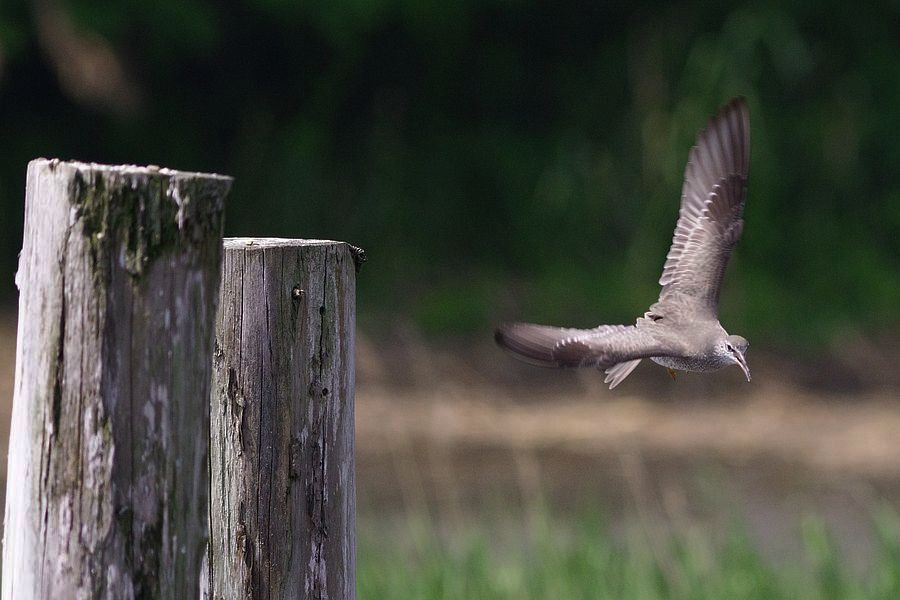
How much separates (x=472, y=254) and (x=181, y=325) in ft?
31.5

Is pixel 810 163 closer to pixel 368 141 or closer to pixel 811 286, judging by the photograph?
pixel 811 286

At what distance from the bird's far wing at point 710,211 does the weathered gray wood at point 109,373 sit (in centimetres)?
168

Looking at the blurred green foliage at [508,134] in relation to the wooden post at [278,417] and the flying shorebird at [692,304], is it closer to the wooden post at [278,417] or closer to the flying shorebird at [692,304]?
the flying shorebird at [692,304]

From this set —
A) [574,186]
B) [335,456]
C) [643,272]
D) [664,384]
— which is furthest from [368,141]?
[335,456]

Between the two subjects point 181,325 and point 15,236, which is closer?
point 181,325

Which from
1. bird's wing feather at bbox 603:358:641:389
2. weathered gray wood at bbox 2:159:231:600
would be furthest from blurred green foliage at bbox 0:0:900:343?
weathered gray wood at bbox 2:159:231:600

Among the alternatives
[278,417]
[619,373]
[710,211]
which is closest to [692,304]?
[619,373]

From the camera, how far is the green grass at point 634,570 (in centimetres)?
414

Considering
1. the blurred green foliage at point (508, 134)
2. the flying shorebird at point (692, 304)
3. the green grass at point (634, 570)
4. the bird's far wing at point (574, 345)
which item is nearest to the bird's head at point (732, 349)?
the flying shorebird at point (692, 304)

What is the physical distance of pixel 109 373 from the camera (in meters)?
1.91

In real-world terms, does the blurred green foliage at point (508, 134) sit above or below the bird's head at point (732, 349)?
above

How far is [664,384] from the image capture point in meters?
9.66

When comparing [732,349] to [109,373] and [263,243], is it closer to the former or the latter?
[263,243]

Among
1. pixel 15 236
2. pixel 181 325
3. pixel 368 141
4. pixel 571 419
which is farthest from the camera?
pixel 368 141
